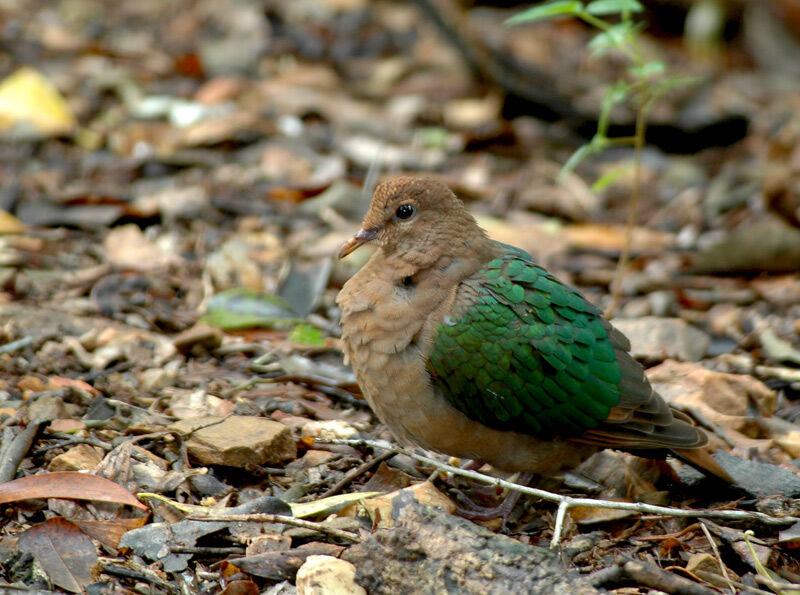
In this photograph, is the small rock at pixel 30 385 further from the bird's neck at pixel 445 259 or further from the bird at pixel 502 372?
the bird's neck at pixel 445 259

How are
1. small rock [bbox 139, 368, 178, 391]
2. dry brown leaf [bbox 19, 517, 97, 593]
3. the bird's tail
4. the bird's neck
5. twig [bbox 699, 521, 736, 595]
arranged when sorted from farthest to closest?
small rock [bbox 139, 368, 178, 391]
the bird's neck
the bird's tail
twig [bbox 699, 521, 736, 595]
dry brown leaf [bbox 19, 517, 97, 593]

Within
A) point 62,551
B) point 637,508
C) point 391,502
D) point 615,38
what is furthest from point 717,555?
point 615,38

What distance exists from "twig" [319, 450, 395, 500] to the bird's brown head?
899mm

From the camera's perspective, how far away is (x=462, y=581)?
297 centimetres

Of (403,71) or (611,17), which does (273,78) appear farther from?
(611,17)

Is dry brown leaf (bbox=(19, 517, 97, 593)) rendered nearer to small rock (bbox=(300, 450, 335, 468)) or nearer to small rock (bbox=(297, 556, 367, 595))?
small rock (bbox=(297, 556, 367, 595))

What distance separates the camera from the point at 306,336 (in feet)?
16.8

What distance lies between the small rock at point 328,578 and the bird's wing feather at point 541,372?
961 millimetres

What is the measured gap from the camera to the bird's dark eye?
14.2 feet

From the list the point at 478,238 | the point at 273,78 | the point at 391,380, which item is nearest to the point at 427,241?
the point at 478,238

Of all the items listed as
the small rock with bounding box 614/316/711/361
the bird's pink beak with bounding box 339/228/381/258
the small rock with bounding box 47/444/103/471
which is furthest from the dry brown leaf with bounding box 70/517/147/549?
the small rock with bounding box 614/316/711/361

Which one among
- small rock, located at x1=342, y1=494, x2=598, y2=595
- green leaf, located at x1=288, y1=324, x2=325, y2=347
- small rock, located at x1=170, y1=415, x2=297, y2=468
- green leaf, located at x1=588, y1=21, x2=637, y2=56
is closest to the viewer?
small rock, located at x1=342, y1=494, x2=598, y2=595

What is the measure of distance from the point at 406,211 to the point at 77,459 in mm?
1740

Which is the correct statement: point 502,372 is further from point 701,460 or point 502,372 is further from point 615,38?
point 615,38
